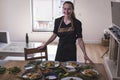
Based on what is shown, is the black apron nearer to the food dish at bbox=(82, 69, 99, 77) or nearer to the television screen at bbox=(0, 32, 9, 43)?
the food dish at bbox=(82, 69, 99, 77)

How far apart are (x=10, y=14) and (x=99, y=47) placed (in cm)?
323

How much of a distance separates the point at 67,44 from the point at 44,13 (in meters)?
4.49

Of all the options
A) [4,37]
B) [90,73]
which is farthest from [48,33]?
[90,73]

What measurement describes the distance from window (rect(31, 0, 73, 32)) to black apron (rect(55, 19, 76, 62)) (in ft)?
14.1

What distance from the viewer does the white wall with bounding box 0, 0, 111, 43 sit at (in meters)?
6.97

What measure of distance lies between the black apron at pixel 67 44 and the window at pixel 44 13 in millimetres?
Answer: 4313

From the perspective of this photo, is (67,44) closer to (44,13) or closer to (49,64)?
(49,64)

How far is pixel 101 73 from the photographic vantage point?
91.4 inches

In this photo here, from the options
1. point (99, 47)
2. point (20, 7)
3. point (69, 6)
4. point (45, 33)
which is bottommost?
point (99, 47)

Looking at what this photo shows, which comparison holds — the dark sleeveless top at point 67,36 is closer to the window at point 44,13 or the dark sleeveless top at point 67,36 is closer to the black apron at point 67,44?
the black apron at point 67,44

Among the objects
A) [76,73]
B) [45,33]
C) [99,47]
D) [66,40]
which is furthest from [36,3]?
[76,73]

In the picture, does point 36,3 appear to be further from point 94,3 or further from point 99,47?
point 99,47

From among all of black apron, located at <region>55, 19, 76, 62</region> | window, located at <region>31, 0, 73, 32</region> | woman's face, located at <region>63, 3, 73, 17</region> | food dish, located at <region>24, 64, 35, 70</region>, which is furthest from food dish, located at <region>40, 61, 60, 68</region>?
window, located at <region>31, 0, 73, 32</region>

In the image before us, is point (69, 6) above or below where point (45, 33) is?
above
